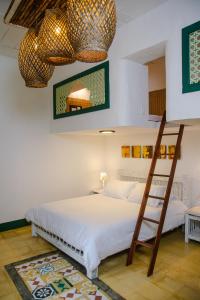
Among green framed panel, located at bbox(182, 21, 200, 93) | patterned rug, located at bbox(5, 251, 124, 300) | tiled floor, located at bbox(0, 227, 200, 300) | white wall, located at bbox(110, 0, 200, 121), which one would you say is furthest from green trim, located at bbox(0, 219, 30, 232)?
green framed panel, located at bbox(182, 21, 200, 93)

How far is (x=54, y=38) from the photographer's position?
1.14m

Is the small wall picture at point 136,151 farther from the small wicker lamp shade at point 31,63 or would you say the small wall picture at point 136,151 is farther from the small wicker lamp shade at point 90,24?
the small wicker lamp shade at point 90,24

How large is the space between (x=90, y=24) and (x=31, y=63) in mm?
522

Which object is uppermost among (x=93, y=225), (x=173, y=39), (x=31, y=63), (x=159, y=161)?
(x=173, y=39)

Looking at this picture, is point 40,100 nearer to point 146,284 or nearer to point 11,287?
point 11,287

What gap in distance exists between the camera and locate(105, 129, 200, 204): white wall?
391 centimetres

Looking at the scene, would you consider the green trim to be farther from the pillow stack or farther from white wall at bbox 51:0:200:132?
white wall at bbox 51:0:200:132

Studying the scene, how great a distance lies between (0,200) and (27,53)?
341 centimetres

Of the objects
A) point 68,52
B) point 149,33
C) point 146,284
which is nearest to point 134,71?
point 149,33

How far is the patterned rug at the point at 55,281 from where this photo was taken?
2291 millimetres

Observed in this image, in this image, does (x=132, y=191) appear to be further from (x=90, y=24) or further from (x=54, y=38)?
(x=90, y=24)

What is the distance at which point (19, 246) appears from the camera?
3.46 metres

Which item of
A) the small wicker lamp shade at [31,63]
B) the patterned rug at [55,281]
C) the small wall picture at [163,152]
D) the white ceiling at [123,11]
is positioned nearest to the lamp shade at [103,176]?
the small wall picture at [163,152]

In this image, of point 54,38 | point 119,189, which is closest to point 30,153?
point 119,189
